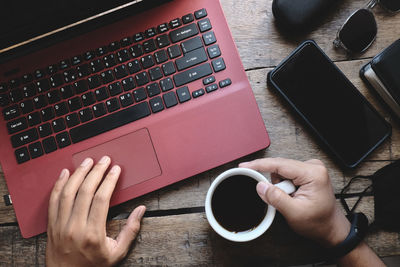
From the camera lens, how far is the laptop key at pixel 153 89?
74 cm

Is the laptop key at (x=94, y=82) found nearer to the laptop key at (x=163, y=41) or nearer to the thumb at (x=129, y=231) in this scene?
the laptop key at (x=163, y=41)

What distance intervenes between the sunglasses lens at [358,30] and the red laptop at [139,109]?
0.25 meters

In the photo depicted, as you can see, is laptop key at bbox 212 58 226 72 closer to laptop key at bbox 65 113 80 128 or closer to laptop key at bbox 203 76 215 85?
laptop key at bbox 203 76 215 85

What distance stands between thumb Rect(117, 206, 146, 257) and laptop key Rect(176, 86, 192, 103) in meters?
0.24

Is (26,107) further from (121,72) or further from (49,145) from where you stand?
(121,72)

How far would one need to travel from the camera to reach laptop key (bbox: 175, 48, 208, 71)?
2.42 ft

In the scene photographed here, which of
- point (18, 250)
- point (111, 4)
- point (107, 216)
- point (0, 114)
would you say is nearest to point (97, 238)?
point (107, 216)

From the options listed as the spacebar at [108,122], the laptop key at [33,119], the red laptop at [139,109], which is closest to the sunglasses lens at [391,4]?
the red laptop at [139,109]

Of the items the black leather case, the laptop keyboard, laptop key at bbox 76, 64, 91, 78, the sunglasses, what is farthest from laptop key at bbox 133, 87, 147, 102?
the sunglasses

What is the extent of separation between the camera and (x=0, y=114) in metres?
0.75

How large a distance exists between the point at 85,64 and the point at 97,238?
1.17 ft

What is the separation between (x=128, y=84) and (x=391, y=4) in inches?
23.4

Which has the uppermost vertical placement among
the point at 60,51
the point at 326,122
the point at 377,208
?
the point at 60,51

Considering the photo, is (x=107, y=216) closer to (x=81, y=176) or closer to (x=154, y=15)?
(x=81, y=176)
